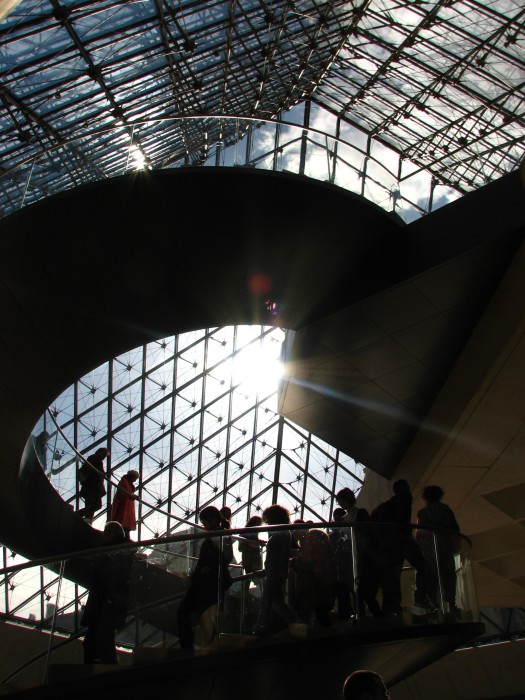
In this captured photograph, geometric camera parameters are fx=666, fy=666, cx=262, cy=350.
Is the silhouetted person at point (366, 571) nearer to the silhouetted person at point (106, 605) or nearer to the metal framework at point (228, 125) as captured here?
the silhouetted person at point (106, 605)

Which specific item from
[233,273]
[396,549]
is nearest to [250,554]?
[396,549]

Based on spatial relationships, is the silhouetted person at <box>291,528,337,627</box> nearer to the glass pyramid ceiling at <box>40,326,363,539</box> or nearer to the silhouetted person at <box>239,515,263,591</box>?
the silhouetted person at <box>239,515,263,591</box>

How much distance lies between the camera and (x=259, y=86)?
1329 inches

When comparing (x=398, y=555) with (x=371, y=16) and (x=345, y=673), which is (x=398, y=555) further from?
(x=371, y=16)

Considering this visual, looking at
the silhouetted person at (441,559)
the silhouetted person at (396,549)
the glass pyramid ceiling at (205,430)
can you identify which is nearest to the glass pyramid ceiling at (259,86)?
the silhouetted person at (396,549)

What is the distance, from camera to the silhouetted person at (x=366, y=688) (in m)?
4.17

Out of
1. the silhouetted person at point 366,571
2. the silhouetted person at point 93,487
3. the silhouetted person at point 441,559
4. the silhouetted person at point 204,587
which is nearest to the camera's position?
the silhouetted person at point 204,587

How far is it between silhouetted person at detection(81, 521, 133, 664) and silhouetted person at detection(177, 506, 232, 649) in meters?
0.67

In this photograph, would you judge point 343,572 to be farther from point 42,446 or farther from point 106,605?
point 42,446

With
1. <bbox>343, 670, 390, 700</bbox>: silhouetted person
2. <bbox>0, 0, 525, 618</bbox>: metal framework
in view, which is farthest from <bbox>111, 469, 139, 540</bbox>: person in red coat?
<bbox>343, 670, 390, 700</bbox>: silhouetted person

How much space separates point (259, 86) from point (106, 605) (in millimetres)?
31141

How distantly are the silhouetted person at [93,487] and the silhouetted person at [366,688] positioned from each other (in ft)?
33.4

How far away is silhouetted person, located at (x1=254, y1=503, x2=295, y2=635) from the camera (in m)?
7.11

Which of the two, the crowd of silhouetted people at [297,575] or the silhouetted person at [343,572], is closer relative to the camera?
the crowd of silhouetted people at [297,575]
